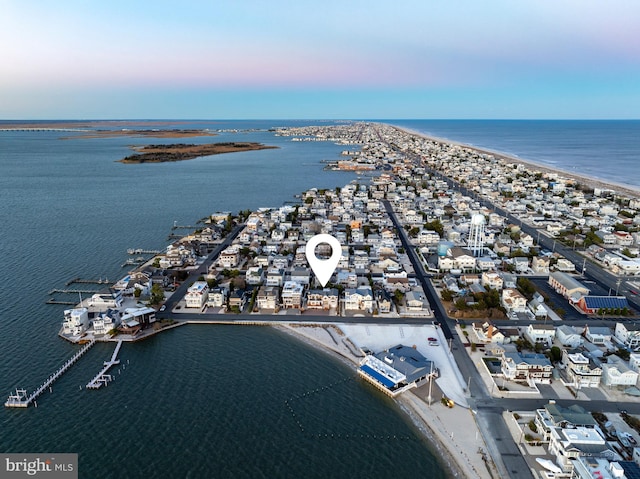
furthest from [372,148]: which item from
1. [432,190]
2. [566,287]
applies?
[566,287]

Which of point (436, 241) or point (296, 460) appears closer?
point (296, 460)

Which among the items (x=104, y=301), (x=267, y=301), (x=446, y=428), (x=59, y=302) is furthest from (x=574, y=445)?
(x=59, y=302)

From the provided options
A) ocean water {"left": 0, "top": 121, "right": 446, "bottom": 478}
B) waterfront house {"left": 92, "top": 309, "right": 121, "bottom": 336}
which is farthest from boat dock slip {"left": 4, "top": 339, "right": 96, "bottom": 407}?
waterfront house {"left": 92, "top": 309, "right": 121, "bottom": 336}

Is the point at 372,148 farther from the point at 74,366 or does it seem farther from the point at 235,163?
the point at 74,366

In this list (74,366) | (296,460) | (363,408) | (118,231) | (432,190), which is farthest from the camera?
(432,190)

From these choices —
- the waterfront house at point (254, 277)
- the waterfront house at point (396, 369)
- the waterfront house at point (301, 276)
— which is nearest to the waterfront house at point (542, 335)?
the waterfront house at point (396, 369)

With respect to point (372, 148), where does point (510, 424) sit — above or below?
below

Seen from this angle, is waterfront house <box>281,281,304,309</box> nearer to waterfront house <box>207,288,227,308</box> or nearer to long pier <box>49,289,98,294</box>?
waterfront house <box>207,288,227,308</box>

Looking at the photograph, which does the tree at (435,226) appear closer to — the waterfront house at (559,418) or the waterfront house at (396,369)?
the waterfront house at (396,369)

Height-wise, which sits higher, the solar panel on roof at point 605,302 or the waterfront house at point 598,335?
the solar panel on roof at point 605,302
